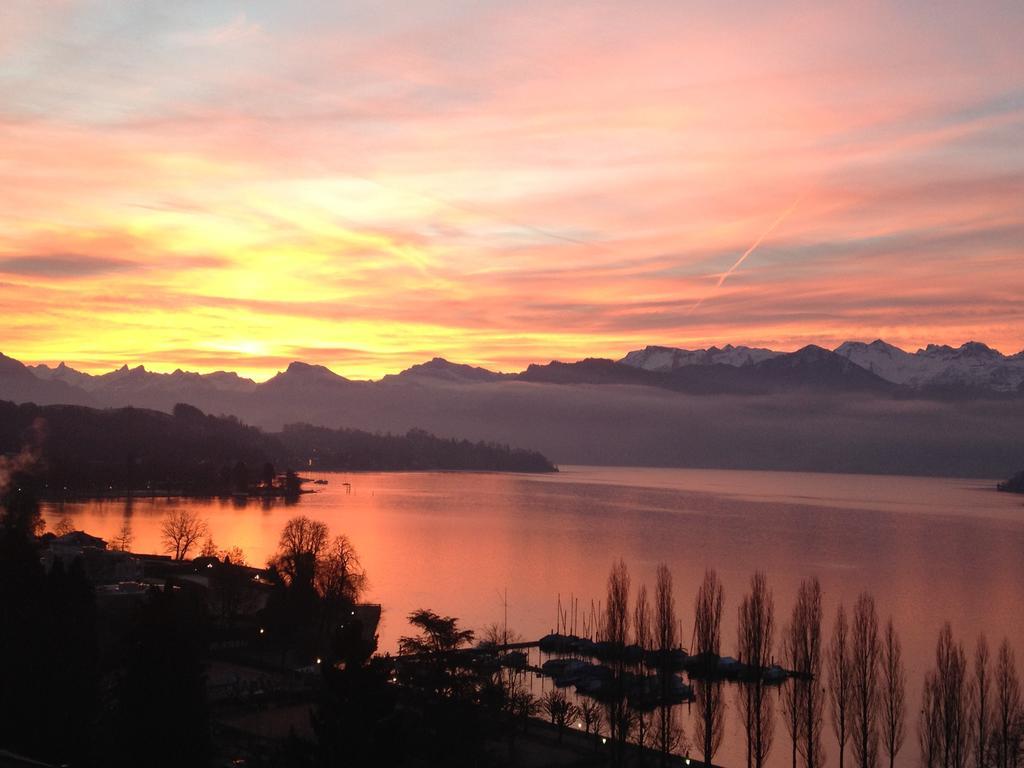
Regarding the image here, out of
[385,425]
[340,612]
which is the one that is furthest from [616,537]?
[385,425]

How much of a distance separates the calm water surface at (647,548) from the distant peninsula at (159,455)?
6.19 meters

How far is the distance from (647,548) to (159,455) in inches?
1733

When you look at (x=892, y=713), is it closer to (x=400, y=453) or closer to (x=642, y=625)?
(x=642, y=625)

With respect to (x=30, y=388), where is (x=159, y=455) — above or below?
below

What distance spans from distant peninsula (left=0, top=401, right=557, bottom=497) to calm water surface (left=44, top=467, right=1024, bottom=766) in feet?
20.3

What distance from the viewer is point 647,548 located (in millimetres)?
36094

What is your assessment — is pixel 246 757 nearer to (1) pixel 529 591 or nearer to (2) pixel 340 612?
(2) pixel 340 612

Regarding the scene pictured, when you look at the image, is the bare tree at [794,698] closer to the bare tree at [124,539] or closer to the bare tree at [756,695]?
the bare tree at [756,695]

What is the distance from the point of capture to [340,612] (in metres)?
19.1

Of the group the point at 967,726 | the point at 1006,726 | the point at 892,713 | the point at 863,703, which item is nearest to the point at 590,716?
the point at 863,703

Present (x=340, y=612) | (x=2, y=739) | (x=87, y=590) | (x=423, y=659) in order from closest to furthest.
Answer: (x=2, y=739) → (x=423, y=659) → (x=87, y=590) → (x=340, y=612)

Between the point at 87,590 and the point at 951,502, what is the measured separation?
7030 cm

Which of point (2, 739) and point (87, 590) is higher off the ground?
point (87, 590)

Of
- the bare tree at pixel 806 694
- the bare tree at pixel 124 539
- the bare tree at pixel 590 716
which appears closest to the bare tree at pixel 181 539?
the bare tree at pixel 124 539
